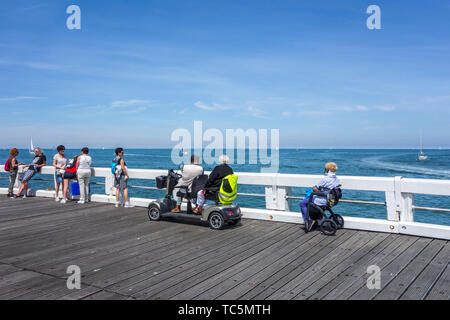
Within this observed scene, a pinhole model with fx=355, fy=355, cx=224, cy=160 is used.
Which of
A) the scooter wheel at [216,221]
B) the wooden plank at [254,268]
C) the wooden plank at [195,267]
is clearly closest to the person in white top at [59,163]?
the scooter wheel at [216,221]

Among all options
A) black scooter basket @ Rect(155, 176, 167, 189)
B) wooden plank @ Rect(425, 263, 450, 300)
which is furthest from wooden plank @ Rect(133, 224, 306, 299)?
wooden plank @ Rect(425, 263, 450, 300)

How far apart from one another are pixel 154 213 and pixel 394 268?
527cm

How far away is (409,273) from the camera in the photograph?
4.66 m

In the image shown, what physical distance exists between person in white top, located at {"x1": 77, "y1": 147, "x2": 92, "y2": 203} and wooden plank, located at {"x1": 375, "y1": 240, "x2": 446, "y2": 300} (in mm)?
8816

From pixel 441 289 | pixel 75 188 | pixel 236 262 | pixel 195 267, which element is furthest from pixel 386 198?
pixel 75 188

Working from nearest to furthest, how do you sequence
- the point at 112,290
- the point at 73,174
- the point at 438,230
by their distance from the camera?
the point at 112,290 → the point at 438,230 → the point at 73,174

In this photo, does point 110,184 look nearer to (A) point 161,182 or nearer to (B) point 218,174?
(A) point 161,182

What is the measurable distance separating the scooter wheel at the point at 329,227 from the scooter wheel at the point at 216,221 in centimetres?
197

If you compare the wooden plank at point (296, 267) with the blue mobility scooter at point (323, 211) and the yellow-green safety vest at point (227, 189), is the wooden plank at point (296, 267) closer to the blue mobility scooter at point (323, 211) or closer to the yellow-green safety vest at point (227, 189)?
the blue mobility scooter at point (323, 211)
